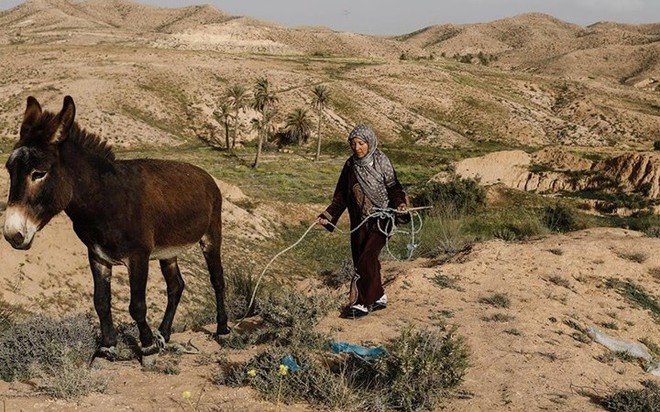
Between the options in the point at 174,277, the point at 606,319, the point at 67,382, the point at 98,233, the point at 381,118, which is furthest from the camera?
the point at 381,118

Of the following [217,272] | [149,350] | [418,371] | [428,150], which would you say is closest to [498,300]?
[418,371]

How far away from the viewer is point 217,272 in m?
7.31

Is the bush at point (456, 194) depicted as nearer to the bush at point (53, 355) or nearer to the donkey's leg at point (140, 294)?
the bush at point (53, 355)

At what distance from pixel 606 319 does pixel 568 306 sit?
56 cm

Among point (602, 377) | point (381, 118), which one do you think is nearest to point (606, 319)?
point (602, 377)

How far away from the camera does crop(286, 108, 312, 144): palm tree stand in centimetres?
6022

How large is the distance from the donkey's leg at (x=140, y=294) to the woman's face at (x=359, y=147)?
2882mm

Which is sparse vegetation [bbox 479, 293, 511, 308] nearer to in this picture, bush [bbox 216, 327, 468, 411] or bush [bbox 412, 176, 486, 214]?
bush [bbox 216, 327, 468, 411]

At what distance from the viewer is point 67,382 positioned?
16.3 feet

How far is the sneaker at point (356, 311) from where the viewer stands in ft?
24.8

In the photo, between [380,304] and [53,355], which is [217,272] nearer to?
[53,355]

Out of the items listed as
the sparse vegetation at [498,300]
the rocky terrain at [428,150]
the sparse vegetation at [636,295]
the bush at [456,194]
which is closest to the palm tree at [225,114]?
the rocky terrain at [428,150]

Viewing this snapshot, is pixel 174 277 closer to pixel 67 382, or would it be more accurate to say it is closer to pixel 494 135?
pixel 67 382

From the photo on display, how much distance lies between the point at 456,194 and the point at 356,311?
2385 cm
